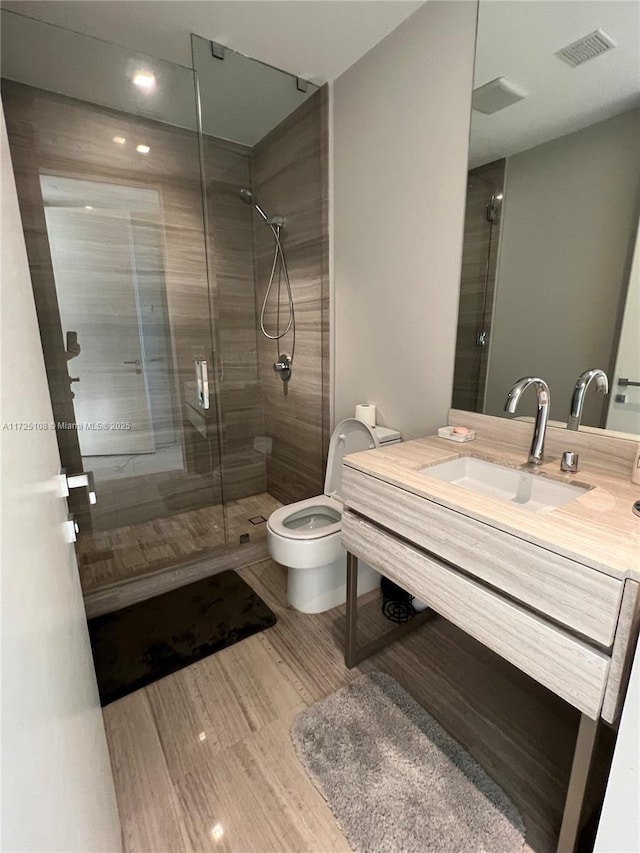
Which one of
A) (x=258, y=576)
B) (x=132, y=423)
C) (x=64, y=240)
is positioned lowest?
(x=258, y=576)

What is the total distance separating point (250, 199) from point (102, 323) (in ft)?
4.12

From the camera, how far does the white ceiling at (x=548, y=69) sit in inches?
45.8

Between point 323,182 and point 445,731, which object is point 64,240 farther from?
point 445,731

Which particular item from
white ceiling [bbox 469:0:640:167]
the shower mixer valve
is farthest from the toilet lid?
white ceiling [bbox 469:0:640:167]

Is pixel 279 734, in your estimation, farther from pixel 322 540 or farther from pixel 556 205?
pixel 556 205

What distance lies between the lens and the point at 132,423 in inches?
102

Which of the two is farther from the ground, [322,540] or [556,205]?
[556,205]

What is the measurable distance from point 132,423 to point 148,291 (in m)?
0.84

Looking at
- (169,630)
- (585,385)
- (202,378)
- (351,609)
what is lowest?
(169,630)

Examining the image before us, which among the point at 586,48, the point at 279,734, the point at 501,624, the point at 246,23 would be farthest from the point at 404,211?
the point at 279,734

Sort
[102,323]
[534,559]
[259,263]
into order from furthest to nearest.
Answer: [259,263] < [102,323] < [534,559]

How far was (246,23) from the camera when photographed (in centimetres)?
171

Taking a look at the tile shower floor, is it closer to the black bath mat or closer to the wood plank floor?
the black bath mat

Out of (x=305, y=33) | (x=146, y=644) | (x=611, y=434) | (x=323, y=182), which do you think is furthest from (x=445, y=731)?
(x=305, y=33)
